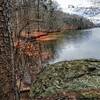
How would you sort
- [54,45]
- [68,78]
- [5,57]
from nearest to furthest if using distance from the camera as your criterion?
[68,78] < [5,57] < [54,45]

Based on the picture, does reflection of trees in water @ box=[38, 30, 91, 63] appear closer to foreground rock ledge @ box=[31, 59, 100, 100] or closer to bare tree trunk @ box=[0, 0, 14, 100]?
bare tree trunk @ box=[0, 0, 14, 100]

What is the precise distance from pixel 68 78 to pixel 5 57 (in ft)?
3.89

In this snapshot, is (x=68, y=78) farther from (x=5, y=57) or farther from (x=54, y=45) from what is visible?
(x=54, y=45)

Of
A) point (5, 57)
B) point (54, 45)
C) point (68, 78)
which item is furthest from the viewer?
point (54, 45)

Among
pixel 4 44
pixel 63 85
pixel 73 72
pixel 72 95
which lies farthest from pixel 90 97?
pixel 4 44

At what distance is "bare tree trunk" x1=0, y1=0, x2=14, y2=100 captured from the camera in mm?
3938

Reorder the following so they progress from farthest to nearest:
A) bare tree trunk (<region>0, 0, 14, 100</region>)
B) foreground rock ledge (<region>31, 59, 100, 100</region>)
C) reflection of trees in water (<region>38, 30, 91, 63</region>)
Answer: reflection of trees in water (<region>38, 30, 91, 63</region>)
bare tree trunk (<region>0, 0, 14, 100</region>)
foreground rock ledge (<region>31, 59, 100, 100</region>)

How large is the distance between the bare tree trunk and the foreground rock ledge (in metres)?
0.77

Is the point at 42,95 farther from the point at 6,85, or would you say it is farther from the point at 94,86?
the point at 6,85

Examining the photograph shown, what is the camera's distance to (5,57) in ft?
13.2

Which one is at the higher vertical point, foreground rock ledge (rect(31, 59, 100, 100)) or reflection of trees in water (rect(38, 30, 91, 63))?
foreground rock ledge (rect(31, 59, 100, 100))

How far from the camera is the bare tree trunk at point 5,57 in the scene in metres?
3.94

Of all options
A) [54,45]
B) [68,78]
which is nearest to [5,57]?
[68,78]

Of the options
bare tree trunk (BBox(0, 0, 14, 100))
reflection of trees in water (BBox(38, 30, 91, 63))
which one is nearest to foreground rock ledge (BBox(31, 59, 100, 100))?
bare tree trunk (BBox(0, 0, 14, 100))
